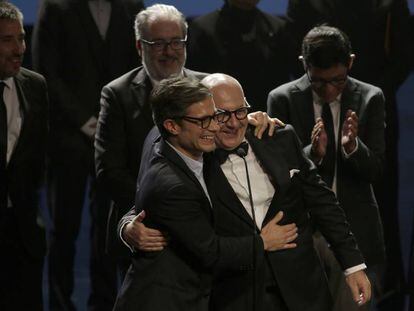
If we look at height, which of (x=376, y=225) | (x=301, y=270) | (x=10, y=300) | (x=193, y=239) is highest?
(x=193, y=239)

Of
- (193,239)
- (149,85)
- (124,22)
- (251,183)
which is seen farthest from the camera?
(124,22)

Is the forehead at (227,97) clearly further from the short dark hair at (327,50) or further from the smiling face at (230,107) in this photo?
the short dark hair at (327,50)

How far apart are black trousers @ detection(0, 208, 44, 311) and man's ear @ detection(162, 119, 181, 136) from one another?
1680mm

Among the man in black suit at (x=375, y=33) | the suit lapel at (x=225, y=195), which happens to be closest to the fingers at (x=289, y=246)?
the suit lapel at (x=225, y=195)

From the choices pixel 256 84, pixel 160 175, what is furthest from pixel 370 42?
pixel 160 175

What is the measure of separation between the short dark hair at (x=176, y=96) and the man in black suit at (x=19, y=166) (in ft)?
4.98

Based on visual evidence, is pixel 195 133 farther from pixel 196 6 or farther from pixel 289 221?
pixel 196 6

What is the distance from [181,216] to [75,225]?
93.2 inches

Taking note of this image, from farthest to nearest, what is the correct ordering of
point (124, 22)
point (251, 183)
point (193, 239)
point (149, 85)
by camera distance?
point (124, 22), point (149, 85), point (251, 183), point (193, 239)

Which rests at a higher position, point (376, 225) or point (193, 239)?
point (193, 239)

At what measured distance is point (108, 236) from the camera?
484 centimetres

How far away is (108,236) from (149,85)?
74cm

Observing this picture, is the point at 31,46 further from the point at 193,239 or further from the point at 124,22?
the point at 193,239

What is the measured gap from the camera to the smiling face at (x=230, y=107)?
3523 mm
